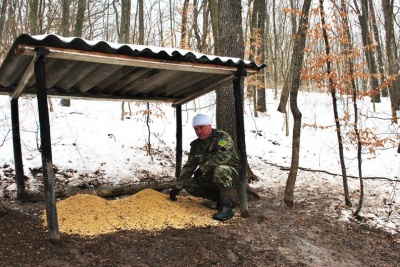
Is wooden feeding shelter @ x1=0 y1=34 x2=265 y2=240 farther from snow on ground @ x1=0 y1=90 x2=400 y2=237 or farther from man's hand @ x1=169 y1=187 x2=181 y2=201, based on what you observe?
snow on ground @ x1=0 y1=90 x2=400 y2=237

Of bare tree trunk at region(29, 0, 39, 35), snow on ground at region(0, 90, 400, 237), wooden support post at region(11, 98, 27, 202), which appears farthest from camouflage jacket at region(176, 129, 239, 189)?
bare tree trunk at region(29, 0, 39, 35)

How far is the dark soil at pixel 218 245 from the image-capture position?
320 cm

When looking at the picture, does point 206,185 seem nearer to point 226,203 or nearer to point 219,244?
point 226,203

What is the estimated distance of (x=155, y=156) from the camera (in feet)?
26.7

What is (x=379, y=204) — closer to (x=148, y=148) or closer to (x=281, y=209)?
(x=281, y=209)

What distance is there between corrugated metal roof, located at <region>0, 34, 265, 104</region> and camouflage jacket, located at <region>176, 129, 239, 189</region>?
92 centimetres

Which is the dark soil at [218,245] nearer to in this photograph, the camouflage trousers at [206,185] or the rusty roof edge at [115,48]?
the camouflage trousers at [206,185]

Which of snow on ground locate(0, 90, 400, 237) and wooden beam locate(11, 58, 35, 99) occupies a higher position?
wooden beam locate(11, 58, 35, 99)

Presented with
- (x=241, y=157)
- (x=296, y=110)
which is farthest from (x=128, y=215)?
(x=296, y=110)

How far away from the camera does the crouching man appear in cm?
468

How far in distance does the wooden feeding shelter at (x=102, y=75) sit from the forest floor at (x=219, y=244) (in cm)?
32

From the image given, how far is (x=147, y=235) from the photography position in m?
3.81

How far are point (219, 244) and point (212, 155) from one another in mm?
1575

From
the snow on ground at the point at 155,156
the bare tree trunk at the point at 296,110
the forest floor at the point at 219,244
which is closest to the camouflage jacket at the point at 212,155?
the forest floor at the point at 219,244
